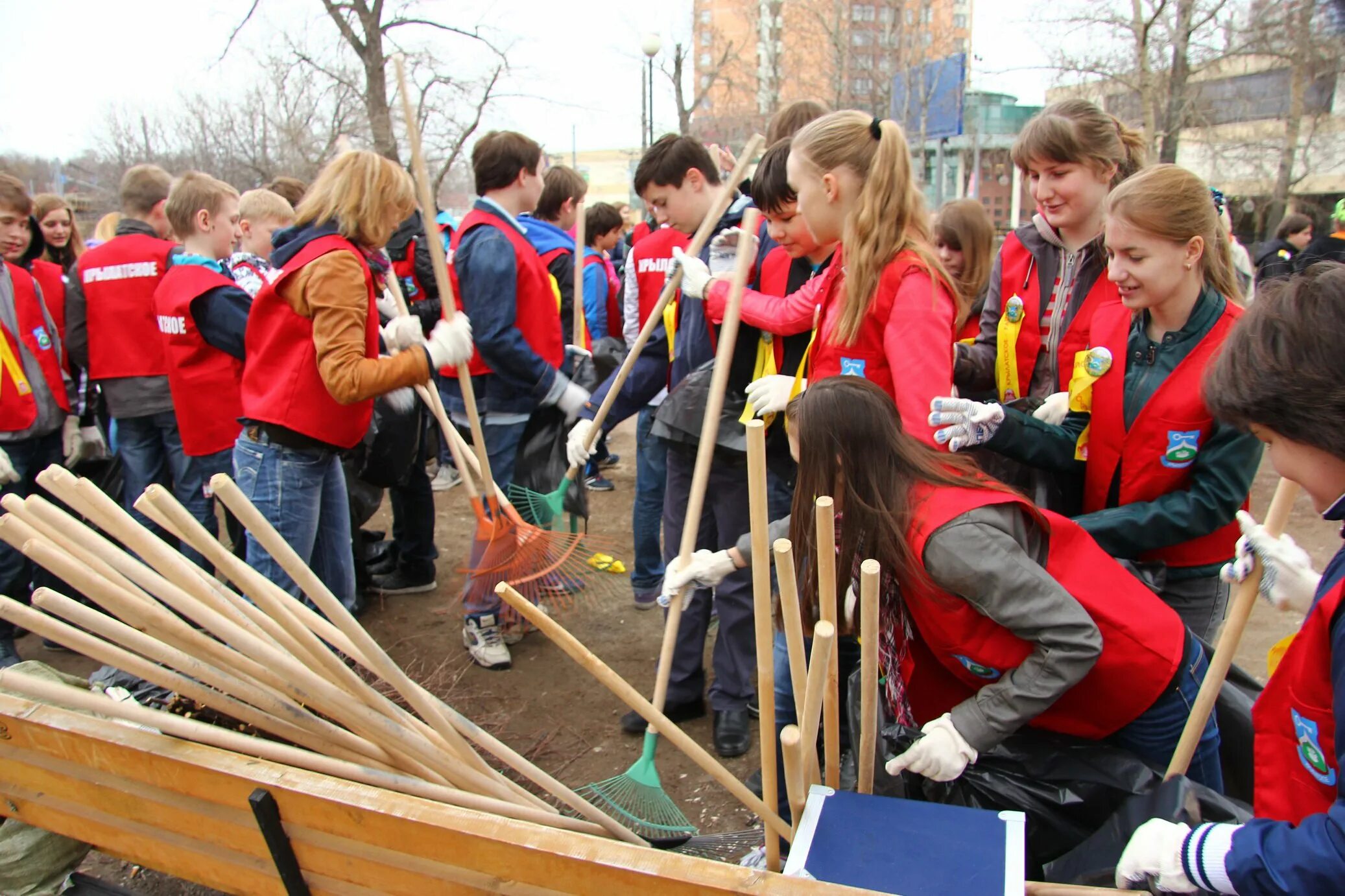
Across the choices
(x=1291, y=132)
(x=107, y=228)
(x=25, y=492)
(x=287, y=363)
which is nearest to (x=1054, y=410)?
(x=287, y=363)

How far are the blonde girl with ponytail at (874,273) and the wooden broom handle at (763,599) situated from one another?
0.86 m

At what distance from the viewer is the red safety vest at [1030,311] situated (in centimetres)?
262

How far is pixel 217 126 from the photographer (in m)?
23.3

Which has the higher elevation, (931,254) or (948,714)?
(931,254)

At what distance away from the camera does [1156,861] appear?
133 cm

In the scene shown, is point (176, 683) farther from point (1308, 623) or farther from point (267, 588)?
point (1308, 623)

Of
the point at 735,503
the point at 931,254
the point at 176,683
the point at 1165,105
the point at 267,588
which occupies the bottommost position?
the point at 735,503

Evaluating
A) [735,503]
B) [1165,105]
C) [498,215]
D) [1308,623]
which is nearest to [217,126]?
[1165,105]

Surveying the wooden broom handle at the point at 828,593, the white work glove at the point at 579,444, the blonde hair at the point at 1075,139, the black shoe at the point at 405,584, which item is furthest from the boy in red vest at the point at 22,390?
the blonde hair at the point at 1075,139

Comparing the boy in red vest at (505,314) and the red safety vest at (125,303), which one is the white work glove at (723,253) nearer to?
the boy in red vest at (505,314)

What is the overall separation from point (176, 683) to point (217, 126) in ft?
84.8

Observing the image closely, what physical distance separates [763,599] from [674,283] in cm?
169

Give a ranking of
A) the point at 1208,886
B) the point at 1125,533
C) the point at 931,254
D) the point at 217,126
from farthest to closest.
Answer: the point at 217,126 → the point at 931,254 → the point at 1125,533 → the point at 1208,886

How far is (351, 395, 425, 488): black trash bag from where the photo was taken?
3990 millimetres
